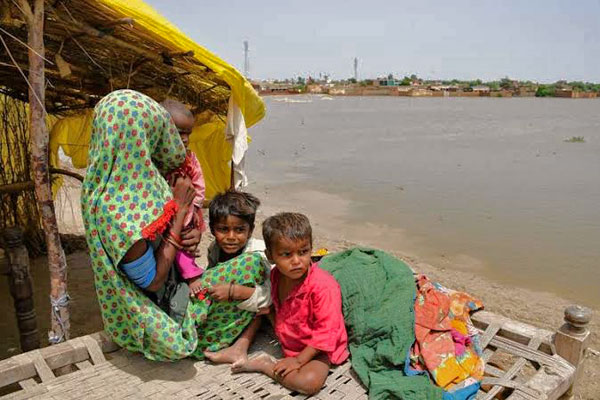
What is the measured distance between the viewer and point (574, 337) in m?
2.38

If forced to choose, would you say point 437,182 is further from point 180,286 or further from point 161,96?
point 180,286

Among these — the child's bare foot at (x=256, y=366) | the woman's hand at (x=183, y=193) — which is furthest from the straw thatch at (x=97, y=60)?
the child's bare foot at (x=256, y=366)

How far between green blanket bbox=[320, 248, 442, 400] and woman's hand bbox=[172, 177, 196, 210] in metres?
1.01

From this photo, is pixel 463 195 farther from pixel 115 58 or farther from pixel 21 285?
pixel 21 285

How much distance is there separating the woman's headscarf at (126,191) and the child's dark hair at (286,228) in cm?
48

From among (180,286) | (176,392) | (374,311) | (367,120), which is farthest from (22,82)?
(367,120)

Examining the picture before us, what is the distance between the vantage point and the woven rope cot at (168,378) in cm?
209

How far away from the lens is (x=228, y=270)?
2.31 meters

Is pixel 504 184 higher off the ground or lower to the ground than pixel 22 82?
lower

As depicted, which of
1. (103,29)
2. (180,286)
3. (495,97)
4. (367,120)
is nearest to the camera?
(180,286)

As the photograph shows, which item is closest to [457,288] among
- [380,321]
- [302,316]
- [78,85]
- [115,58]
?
[380,321]

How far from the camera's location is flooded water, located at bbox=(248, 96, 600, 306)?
6270 millimetres

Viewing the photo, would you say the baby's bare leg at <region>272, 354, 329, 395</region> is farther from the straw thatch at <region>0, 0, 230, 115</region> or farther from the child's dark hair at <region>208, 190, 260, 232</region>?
the straw thatch at <region>0, 0, 230, 115</region>

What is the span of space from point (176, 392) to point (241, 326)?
47 cm
